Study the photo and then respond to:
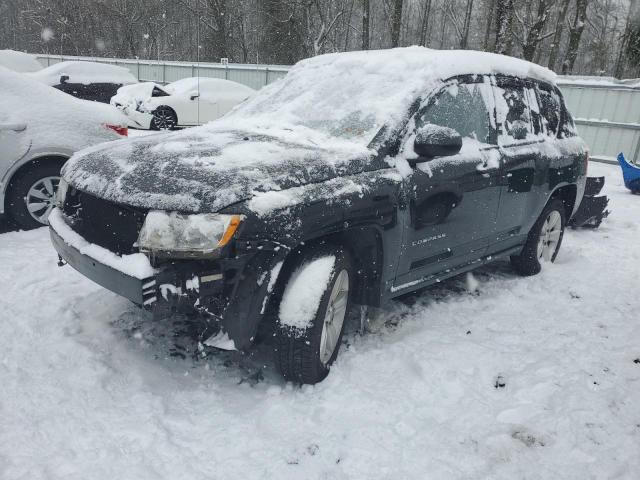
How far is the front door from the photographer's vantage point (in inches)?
120

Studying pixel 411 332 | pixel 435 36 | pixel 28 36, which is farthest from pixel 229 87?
pixel 435 36

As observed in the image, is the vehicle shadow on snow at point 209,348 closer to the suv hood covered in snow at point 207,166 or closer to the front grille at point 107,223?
the front grille at point 107,223

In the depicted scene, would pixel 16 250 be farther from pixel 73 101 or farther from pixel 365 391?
pixel 365 391

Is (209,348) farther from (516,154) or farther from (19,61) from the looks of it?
(19,61)

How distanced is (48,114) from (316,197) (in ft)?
11.8

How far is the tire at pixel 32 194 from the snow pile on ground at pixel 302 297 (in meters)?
3.20

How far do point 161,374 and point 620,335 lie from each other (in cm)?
314

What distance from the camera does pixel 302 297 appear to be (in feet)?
7.97

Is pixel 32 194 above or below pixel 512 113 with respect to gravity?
below

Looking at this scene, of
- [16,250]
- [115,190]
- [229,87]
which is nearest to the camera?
[115,190]

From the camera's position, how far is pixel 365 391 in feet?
8.86

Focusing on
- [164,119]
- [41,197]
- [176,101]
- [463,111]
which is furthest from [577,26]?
[41,197]

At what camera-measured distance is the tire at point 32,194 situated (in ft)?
15.0

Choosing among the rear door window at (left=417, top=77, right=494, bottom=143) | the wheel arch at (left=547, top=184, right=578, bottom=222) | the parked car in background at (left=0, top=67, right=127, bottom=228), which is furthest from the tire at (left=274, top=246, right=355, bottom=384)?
the parked car in background at (left=0, top=67, right=127, bottom=228)
